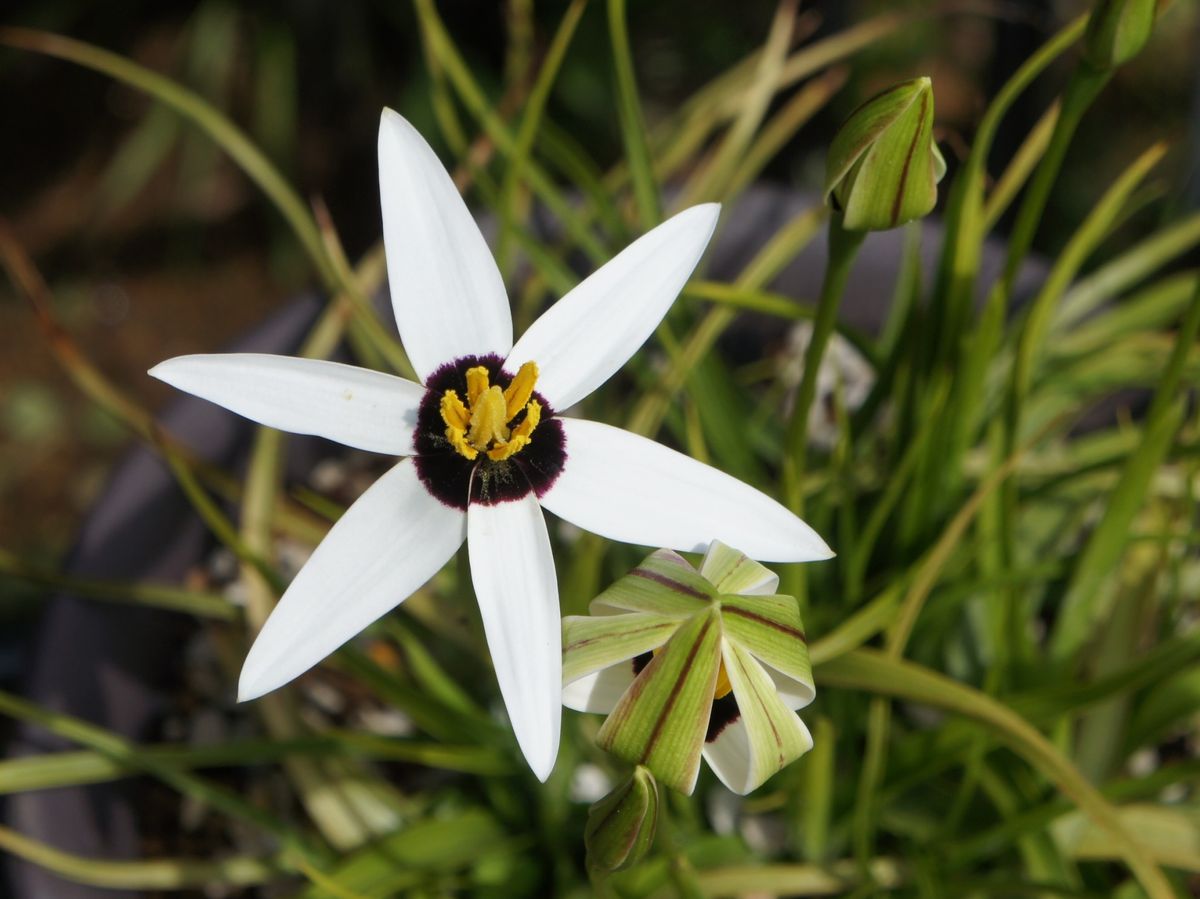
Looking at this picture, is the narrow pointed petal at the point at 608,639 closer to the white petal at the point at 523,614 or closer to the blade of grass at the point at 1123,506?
the white petal at the point at 523,614

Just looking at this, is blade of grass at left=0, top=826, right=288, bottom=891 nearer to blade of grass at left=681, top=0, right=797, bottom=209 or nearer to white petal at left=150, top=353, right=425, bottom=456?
white petal at left=150, top=353, right=425, bottom=456

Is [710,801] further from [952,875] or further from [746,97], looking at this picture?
[746,97]

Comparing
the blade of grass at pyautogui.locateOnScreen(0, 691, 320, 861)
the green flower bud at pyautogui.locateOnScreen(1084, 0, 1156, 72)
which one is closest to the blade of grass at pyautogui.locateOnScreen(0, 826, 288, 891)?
the blade of grass at pyautogui.locateOnScreen(0, 691, 320, 861)

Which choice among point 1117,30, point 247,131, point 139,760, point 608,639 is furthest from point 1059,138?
point 247,131

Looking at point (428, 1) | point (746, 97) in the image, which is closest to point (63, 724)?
point (428, 1)

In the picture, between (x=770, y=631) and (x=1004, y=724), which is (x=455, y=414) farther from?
(x=1004, y=724)

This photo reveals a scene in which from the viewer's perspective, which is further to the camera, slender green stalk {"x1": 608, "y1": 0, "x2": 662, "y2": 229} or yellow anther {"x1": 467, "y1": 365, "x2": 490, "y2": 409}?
slender green stalk {"x1": 608, "y1": 0, "x2": 662, "y2": 229}
